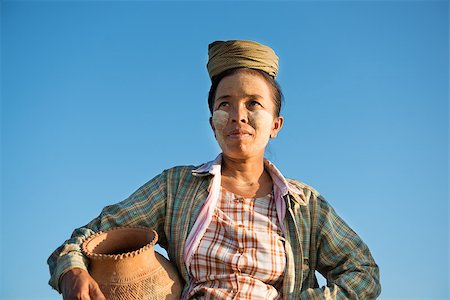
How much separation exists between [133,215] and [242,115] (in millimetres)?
928

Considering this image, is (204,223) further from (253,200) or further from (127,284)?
(127,284)

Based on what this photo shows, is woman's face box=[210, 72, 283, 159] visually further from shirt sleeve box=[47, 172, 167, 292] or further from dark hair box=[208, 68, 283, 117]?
shirt sleeve box=[47, 172, 167, 292]

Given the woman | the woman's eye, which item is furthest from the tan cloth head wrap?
the woman's eye

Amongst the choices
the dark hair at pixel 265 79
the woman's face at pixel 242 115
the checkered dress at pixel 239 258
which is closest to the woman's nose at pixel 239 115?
the woman's face at pixel 242 115

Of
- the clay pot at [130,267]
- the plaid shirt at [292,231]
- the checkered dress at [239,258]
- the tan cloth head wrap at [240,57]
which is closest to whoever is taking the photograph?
the clay pot at [130,267]

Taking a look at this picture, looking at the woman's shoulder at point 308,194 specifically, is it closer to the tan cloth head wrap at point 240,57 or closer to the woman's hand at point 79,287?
the tan cloth head wrap at point 240,57

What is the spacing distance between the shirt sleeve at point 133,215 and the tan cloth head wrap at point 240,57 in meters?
0.83

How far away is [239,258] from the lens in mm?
3008

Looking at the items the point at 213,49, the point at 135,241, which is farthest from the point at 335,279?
the point at 213,49

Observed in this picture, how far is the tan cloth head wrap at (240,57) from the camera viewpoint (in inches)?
137

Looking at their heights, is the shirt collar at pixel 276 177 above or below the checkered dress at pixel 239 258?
above

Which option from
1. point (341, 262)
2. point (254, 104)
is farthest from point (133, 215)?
point (341, 262)

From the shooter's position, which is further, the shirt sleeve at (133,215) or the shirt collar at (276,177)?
the shirt collar at (276,177)

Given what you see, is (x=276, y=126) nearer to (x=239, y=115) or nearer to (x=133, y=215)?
(x=239, y=115)
